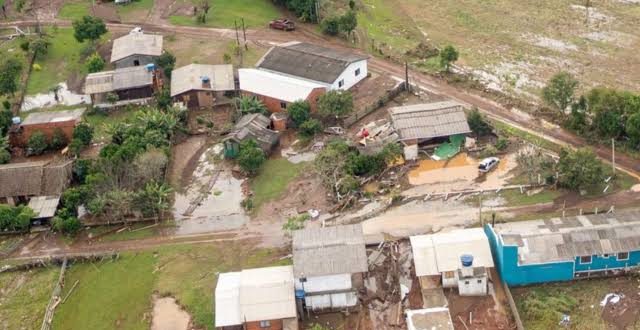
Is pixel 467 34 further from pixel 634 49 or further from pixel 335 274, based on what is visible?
pixel 335 274

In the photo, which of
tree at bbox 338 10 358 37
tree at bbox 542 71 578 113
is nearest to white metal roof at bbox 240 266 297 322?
tree at bbox 542 71 578 113

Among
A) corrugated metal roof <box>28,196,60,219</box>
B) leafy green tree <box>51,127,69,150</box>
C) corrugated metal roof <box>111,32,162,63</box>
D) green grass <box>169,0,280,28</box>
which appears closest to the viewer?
corrugated metal roof <box>28,196,60,219</box>

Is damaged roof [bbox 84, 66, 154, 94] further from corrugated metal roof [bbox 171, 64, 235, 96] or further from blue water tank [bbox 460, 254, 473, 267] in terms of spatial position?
blue water tank [bbox 460, 254, 473, 267]

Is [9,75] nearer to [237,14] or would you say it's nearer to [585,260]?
[237,14]

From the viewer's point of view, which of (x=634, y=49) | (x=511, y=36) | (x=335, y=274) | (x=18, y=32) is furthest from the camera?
(x=18, y=32)

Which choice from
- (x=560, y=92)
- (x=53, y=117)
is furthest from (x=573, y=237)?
(x=53, y=117)

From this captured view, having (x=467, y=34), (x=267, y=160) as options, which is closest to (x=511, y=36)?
(x=467, y=34)

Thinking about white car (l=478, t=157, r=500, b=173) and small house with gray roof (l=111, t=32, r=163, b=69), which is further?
small house with gray roof (l=111, t=32, r=163, b=69)
